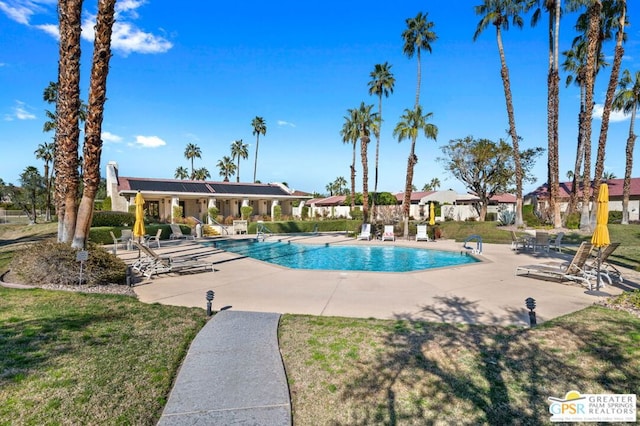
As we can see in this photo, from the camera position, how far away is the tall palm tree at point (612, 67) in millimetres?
20823

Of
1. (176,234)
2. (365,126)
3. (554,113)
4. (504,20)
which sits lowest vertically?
(176,234)

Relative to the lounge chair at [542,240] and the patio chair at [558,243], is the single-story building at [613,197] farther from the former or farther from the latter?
the lounge chair at [542,240]

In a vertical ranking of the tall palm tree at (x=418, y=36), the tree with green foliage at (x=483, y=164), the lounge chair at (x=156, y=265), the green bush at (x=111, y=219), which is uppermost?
the tall palm tree at (x=418, y=36)

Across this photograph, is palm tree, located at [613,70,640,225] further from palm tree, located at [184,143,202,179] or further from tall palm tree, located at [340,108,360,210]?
palm tree, located at [184,143,202,179]

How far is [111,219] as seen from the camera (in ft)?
69.6

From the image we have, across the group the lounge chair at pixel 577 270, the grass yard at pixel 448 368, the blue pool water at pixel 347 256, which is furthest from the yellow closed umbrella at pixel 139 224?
the lounge chair at pixel 577 270

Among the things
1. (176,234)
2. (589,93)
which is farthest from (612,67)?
(176,234)

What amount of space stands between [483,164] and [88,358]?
38.2 m

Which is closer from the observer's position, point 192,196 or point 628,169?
point 628,169

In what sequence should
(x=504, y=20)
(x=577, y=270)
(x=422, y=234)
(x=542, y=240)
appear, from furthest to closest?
(x=504, y=20) < (x=422, y=234) < (x=542, y=240) < (x=577, y=270)

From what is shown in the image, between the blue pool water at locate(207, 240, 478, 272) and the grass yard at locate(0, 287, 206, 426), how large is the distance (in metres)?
7.30

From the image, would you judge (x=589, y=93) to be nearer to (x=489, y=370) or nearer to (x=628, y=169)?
(x=628, y=169)

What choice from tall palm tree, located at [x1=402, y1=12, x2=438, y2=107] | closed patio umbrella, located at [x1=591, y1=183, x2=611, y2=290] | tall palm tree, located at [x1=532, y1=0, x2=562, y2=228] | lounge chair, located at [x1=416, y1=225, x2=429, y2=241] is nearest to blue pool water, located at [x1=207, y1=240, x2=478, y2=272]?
lounge chair, located at [x1=416, y1=225, x2=429, y2=241]

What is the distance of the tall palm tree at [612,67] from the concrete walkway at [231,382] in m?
22.9
